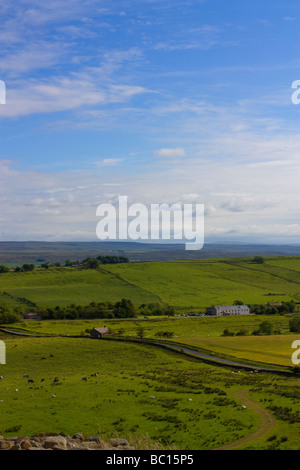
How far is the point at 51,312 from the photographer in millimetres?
121062

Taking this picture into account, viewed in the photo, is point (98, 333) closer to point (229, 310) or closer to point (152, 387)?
point (152, 387)

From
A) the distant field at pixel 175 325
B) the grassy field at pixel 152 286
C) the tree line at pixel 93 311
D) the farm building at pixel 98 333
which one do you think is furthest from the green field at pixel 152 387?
the grassy field at pixel 152 286

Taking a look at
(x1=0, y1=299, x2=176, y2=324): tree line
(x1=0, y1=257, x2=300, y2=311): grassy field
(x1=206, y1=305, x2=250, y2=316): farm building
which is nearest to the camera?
(x1=0, y1=299, x2=176, y2=324): tree line

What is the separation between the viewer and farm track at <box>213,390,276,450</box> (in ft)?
91.5

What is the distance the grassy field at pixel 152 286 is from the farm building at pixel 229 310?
30.4 feet

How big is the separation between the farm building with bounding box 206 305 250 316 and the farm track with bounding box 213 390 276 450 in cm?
8609

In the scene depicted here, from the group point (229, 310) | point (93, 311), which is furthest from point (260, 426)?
point (229, 310)

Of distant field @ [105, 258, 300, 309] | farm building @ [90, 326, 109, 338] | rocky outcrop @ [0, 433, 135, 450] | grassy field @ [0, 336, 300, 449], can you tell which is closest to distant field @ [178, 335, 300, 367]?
grassy field @ [0, 336, 300, 449]

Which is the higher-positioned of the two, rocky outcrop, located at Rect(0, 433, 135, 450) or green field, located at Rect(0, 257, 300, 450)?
rocky outcrop, located at Rect(0, 433, 135, 450)

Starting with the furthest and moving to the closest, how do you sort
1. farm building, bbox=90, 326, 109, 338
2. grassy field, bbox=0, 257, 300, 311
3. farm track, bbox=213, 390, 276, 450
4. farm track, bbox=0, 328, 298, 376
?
grassy field, bbox=0, 257, 300, 311 → farm building, bbox=90, 326, 109, 338 → farm track, bbox=0, 328, 298, 376 → farm track, bbox=213, 390, 276, 450

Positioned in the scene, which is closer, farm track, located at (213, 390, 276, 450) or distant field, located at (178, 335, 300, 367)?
farm track, located at (213, 390, 276, 450)

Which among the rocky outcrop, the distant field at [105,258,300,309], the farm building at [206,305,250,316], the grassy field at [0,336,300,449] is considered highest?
the rocky outcrop

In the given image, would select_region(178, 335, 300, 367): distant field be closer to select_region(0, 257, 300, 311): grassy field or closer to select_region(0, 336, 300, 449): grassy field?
select_region(0, 336, 300, 449): grassy field
